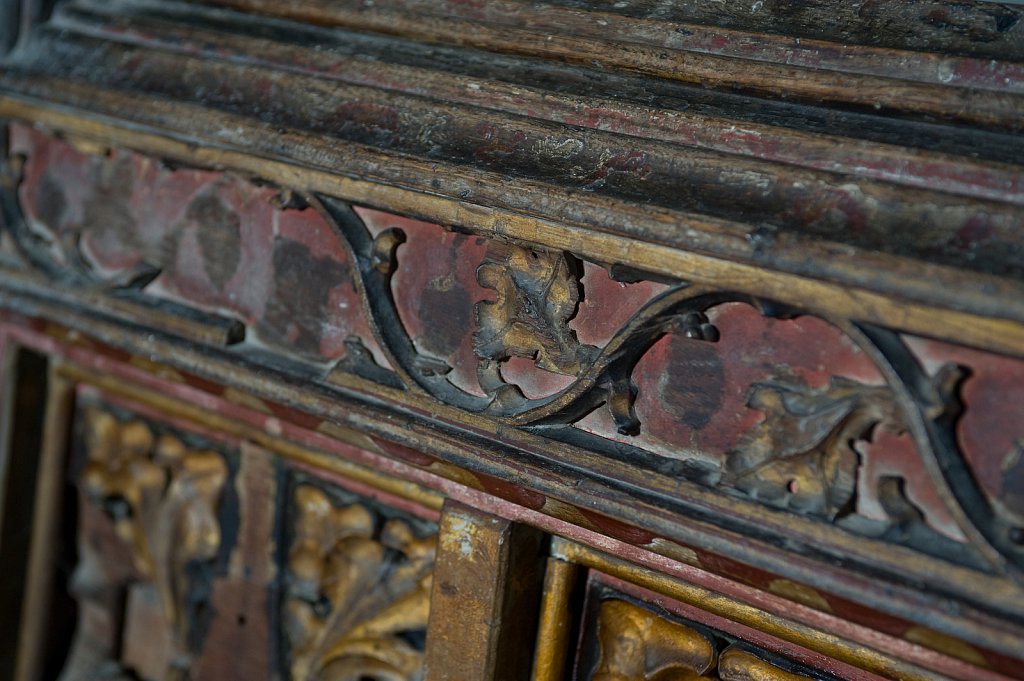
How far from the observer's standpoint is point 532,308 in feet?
2.32

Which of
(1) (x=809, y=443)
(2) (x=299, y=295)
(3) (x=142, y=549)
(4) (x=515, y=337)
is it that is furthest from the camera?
(3) (x=142, y=549)

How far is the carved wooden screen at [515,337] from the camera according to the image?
60cm

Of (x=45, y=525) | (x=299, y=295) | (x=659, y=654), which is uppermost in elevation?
(x=299, y=295)

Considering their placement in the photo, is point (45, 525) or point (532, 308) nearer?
point (532, 308)

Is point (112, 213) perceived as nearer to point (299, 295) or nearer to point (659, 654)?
point (299, 295)

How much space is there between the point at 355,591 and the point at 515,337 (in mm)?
276

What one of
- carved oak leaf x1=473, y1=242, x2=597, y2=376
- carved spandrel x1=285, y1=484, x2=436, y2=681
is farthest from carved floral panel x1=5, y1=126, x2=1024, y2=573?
carved spandrel x1=285, y1=484, x2=436, y2=681

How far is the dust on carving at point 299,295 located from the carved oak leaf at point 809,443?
316mm

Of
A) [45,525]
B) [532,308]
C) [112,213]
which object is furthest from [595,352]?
[45,525]

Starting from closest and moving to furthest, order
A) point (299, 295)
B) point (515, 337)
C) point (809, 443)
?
point (809, 443) < point (515, 337) < point (299, 295)

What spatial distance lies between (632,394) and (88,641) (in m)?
0.64

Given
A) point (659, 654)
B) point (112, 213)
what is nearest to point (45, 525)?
point (112, 213)

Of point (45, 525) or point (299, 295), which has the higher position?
point (299, 295)

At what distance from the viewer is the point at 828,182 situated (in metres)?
0.61
